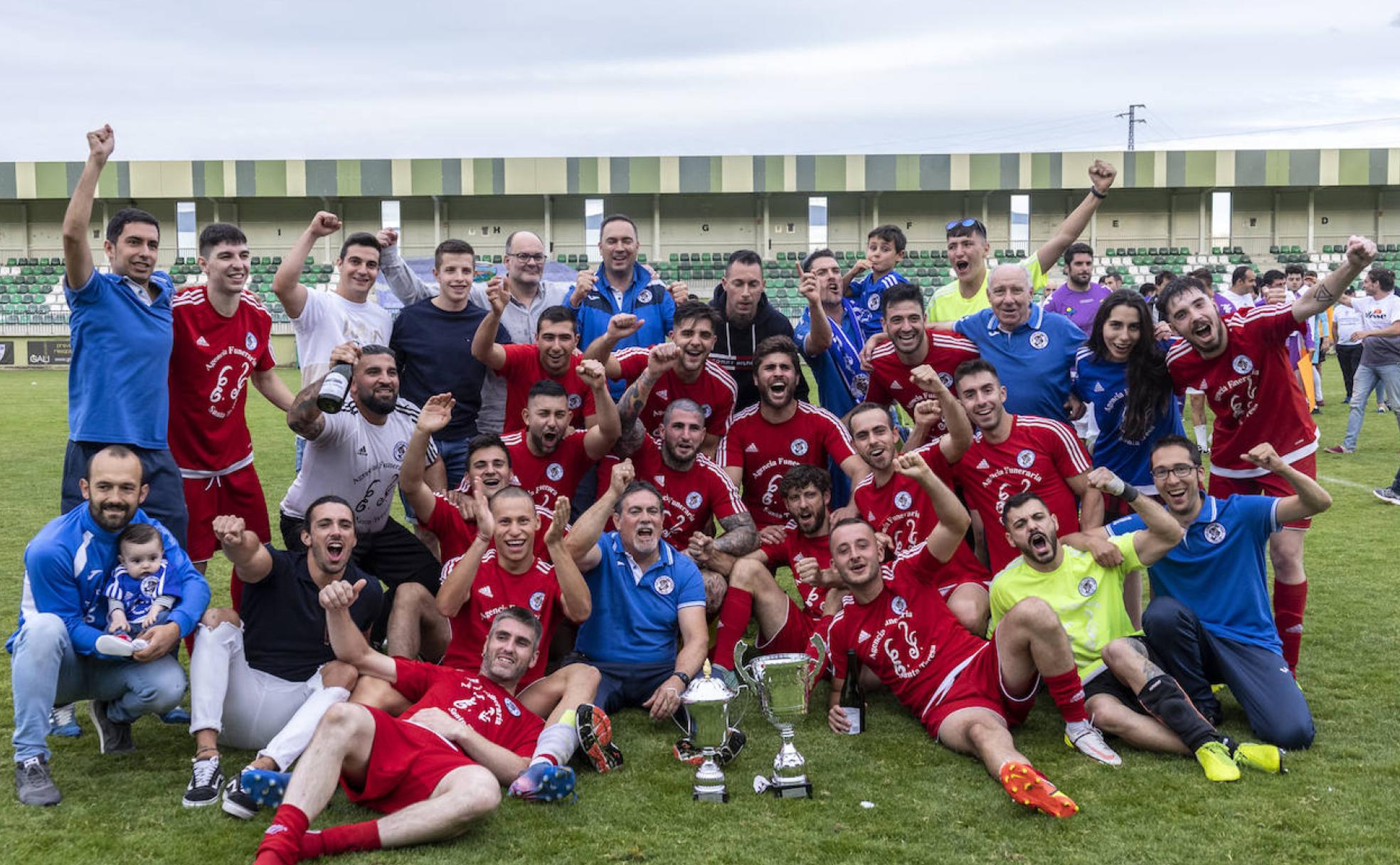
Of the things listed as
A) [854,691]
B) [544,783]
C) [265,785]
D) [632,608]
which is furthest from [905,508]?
[265,785]

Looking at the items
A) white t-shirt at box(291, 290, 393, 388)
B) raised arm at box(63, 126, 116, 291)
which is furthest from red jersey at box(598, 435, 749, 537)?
raised arm at box(63, 126, 116, 291)

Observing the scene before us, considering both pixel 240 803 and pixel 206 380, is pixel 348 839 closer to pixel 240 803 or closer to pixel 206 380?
pixel 240 803

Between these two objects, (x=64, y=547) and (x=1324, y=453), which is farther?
(x=1324, y=453)

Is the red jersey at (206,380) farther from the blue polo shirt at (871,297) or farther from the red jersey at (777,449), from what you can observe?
the blue polo shirt at (871,297)

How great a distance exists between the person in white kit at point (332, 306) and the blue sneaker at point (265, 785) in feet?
8.63

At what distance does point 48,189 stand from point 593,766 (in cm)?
4124

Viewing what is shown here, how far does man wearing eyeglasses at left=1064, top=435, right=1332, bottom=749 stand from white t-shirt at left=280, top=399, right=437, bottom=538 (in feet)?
10.8

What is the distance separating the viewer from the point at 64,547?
4.57 metres

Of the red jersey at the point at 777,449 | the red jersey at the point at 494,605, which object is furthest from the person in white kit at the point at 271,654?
the red jersey at the point at 777,449

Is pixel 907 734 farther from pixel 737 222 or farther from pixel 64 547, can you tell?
pixel 737 222

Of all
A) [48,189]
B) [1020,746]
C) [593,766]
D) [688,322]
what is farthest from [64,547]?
[48,189]

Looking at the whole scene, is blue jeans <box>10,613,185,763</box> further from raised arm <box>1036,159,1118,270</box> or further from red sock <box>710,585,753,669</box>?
raised arm <box>1036,159,1118,270</box>

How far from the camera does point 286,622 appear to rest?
493 cm

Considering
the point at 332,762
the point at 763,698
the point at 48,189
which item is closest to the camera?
the point at 332,762
